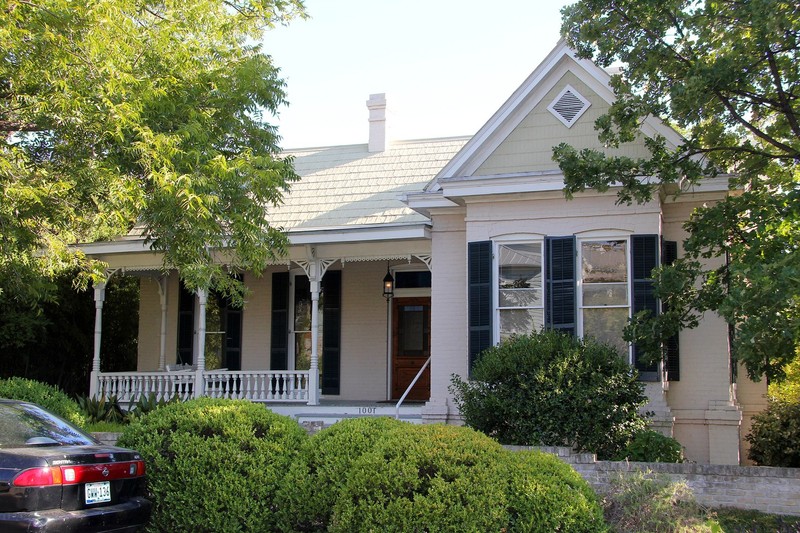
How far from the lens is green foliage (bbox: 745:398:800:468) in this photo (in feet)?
41.1

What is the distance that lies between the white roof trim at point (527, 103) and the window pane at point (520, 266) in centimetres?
154

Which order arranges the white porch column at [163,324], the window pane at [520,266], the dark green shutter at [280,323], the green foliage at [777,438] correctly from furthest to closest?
the white porch column at [163,324] → the dark green shutter at [280,323] → the window pane at [520,266] → the green foliage at [777,438]

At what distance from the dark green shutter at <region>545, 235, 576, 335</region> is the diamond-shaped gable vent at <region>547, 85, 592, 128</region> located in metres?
1.99

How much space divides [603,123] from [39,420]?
7633 mm

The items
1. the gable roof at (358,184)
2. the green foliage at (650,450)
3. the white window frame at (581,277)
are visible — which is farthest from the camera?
the gable roof at (358,184)

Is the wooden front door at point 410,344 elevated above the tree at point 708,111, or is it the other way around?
the tree at point 708,111

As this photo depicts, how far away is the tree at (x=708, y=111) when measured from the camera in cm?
923

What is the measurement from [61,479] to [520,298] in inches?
313

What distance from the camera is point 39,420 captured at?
24.8ft

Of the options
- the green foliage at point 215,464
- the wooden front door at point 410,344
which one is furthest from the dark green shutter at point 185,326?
the green foliage at point 215,464

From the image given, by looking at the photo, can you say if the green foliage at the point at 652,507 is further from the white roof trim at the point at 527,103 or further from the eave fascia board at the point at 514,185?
the white roof trim at the point at 527,103

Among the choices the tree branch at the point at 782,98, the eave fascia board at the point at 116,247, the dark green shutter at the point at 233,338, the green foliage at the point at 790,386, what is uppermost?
the tree branch at the point at 782,98

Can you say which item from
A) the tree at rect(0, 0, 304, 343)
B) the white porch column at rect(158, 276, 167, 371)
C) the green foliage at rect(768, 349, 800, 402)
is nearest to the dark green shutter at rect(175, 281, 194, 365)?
the white porch column at rect(158, 276, 167, 371)

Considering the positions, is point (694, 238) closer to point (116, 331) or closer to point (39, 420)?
point (39, 420)
